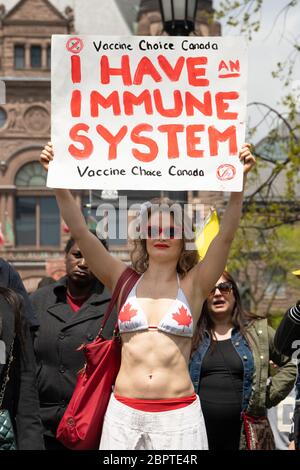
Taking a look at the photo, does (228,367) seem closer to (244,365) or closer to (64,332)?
(244,365)

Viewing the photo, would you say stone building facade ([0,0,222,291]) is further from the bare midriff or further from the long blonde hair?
the bare midriff

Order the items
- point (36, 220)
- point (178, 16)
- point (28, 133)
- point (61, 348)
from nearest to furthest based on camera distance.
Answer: point (61, 348) < point (178, 16) < point (28, 133) < point (36, 220)

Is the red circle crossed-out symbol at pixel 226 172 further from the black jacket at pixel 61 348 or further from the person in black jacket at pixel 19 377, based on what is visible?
the black jacket at pixel 61 348

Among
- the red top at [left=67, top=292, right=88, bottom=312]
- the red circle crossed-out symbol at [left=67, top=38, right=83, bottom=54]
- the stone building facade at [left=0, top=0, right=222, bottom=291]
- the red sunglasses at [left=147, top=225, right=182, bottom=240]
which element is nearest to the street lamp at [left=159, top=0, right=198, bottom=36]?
the red top at [left=67, top=292, right=88, bottom=312]

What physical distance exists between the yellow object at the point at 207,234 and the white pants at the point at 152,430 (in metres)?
1.75

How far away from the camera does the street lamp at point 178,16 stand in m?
7.59

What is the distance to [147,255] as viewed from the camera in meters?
4.28

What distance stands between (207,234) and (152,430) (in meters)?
1.91

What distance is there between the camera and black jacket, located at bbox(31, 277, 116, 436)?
5.39 m

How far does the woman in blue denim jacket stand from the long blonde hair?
1.04 metres

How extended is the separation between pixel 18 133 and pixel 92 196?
2417 centimetres

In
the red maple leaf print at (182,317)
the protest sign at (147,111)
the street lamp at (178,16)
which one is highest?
the street lamp at (178,16)

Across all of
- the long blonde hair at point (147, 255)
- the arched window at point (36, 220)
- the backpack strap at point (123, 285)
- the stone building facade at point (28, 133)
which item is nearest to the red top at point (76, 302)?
the long blonde hair at point (147, 255)

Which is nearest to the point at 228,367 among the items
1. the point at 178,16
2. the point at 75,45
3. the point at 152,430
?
the point at 152,430
